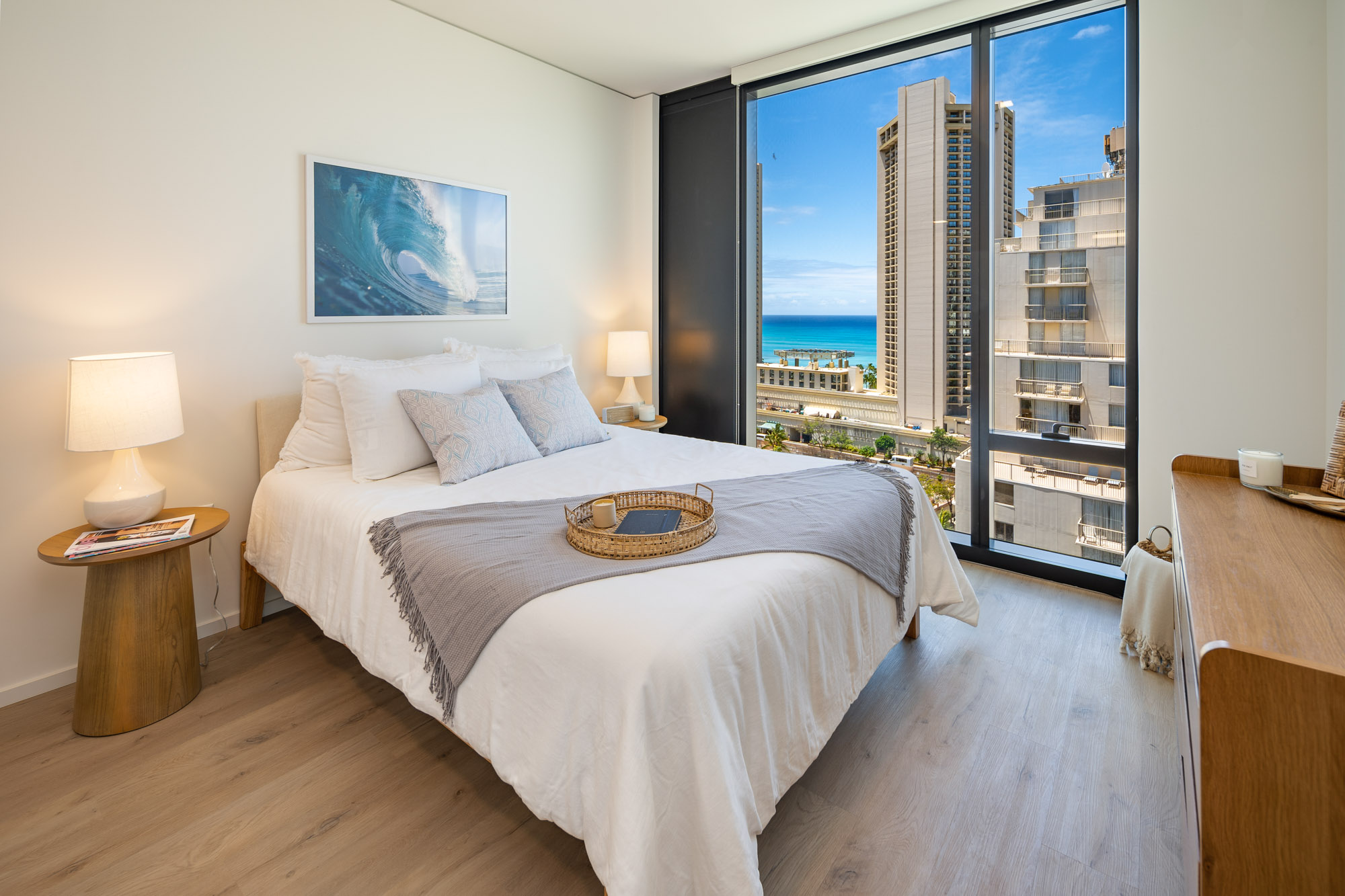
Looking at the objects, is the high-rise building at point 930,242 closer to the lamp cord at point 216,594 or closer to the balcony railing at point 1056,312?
the balcony railing at point 1056,312

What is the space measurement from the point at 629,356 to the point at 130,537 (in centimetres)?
269

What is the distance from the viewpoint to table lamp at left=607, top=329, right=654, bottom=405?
421 centimetres

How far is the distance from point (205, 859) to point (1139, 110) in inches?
159

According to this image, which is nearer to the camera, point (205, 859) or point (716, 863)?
point (716, 863)

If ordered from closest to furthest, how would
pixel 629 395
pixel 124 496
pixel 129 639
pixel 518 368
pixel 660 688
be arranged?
pixel 660 688, pixel 129 639, pixel 124 496, pixel 518 368, pixel 629 395

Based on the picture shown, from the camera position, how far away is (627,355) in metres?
4.22

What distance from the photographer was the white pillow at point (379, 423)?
8.26 ft

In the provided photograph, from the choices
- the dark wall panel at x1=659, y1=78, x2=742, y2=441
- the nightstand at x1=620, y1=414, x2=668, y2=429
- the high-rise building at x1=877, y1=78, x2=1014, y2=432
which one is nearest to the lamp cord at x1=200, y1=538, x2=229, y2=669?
the nightstand at x1=620, y1=414, x2=668, y2=429

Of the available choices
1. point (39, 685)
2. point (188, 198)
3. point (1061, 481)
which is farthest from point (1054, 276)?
point (39, 685)

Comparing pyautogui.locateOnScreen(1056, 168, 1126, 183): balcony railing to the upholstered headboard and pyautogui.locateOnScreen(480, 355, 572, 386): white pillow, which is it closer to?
pyautogui.locateOnScreen(480, 355, 572, 386): white pillow

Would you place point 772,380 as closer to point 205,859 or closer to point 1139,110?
point 1139,110

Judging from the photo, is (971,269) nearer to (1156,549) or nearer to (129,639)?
(1156,549)

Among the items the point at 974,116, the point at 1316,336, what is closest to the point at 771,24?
the point at 974,116

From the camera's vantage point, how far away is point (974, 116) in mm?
3246
